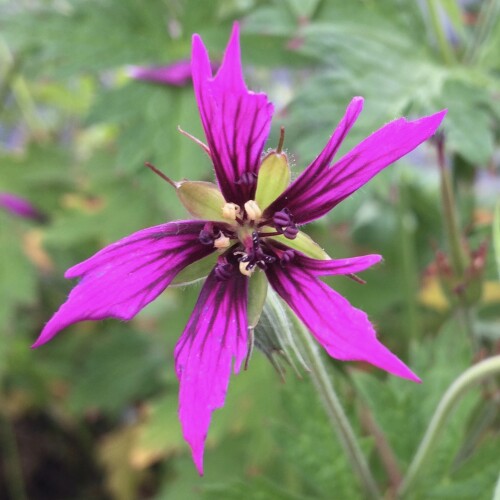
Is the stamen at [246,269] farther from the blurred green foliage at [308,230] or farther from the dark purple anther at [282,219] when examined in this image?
→ the blurred green foliage at [308,230]

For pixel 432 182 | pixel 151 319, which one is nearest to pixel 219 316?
pixel 432 182

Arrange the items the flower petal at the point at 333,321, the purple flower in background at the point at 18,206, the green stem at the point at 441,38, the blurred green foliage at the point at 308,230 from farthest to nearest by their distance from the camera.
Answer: the purple flower in background at the point at 18,206, the green stem at the point at 441,38, the blurred green foliage at the point at 308,230, the flower petal at the point at 333,321

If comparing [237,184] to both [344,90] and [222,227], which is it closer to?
[222,227]

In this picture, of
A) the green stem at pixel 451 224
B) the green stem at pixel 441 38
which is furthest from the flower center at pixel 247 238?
the green stem at pixel 441 38

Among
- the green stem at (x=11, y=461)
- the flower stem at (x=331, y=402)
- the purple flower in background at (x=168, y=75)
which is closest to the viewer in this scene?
the flower stem at (x=331, y=402)

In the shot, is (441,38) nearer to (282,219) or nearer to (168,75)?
(168,75)

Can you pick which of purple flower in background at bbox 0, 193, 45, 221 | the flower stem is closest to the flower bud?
the flower stem

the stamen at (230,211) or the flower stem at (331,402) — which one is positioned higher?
the stamen at (230,211)

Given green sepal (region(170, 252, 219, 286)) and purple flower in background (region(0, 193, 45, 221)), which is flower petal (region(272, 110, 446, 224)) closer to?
green sepal (region(170, 252, 219, 286))

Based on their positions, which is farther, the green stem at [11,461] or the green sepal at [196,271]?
the green stem at [11,461]
